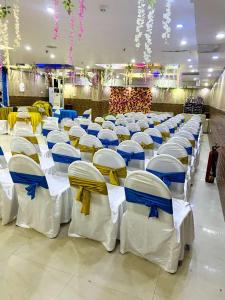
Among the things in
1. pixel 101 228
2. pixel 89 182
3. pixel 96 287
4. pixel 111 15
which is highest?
pixel 111 15

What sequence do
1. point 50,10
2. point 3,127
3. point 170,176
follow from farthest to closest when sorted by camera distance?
1. point 3,127
2. point 50,10
3. point 170,176

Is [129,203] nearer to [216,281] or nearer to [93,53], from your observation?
[216,281]

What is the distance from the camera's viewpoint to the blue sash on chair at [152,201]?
2.19 meters

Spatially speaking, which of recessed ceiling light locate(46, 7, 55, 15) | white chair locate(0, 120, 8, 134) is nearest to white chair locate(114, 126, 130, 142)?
recessed ceiling light locate(46, 7, 55, 15)

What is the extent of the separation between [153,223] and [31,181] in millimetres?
1437

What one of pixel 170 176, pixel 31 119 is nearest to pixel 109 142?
pixel 170 176

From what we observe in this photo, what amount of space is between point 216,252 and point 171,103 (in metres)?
16.2

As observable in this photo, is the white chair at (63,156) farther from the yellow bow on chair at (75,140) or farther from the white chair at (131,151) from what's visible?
the yellow bow on chair at (75,140)

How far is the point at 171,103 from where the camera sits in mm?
17922

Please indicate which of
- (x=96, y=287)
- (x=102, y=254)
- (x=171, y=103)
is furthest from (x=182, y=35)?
(x=171, y=103)

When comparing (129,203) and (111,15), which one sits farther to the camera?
(111,15)

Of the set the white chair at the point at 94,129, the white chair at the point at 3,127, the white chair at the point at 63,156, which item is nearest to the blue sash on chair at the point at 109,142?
the white chair at the point at 94,129

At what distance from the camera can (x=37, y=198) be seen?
2836mm

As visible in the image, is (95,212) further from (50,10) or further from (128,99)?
(128,99)
